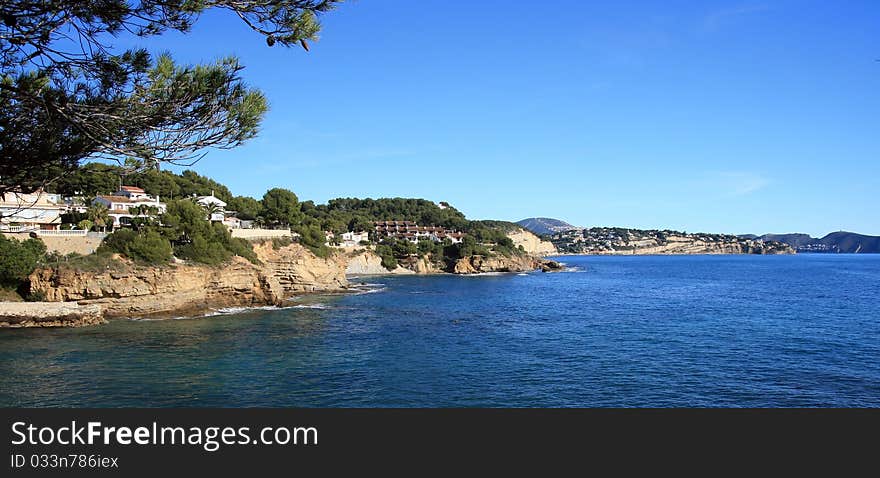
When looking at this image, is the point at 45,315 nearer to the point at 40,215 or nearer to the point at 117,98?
the point at 40,215

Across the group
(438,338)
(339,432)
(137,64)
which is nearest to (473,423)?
(339,432)

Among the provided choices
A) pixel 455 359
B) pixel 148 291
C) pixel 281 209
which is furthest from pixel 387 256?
pixel 455 359

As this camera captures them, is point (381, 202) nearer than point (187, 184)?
No

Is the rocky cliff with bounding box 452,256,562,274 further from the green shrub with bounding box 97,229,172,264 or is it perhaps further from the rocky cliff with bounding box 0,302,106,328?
the rocky cliff with bounding box 0,302,106,328

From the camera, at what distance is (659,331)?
3177 centimetres

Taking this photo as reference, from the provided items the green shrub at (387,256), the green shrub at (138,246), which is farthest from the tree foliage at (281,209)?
the green shrub at (138,246)

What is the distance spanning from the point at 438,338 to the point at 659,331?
39.7 feet

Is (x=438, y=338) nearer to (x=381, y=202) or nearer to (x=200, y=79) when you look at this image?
(x=200, y=79)

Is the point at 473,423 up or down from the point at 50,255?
down

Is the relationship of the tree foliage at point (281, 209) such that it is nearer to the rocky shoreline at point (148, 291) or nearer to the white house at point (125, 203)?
the white house at point (125, 203)

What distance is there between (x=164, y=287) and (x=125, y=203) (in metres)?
24.1

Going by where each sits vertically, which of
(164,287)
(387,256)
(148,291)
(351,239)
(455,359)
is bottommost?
(455,359)

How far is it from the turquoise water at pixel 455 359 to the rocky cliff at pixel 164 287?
3311 millimetres

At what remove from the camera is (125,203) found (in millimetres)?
55344
